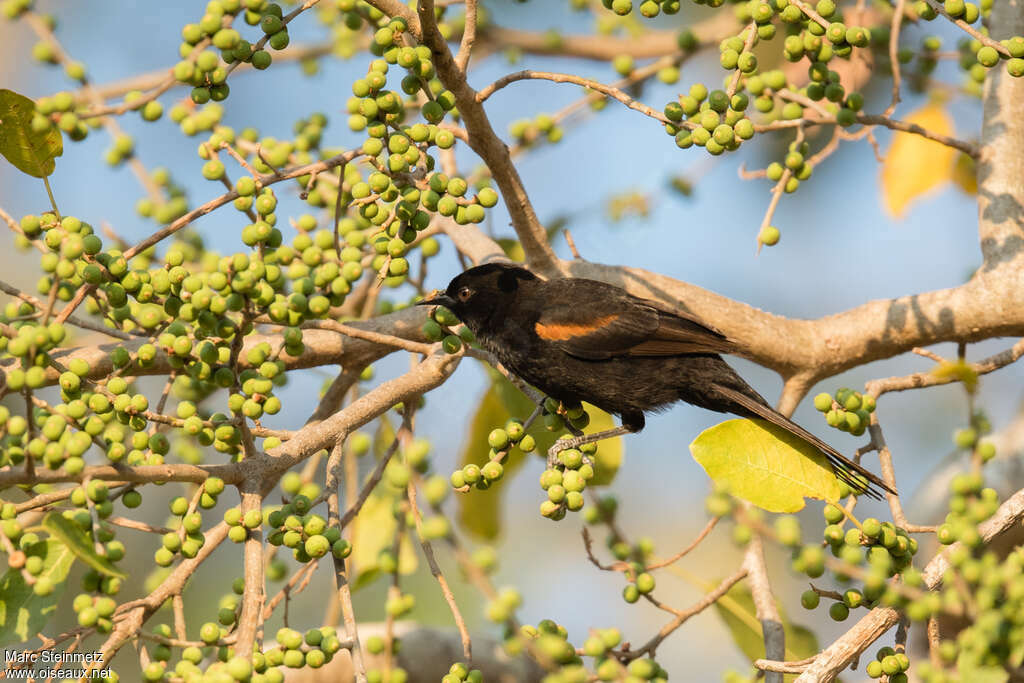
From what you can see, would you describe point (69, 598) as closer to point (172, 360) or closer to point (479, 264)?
point (479, 264)

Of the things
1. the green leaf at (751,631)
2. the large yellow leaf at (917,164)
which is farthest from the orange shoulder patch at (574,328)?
the large yellow leaf at (917,164)

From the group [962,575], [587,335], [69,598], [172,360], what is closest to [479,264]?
[587,335]

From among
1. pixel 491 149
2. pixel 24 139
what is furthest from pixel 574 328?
pixel 24 139

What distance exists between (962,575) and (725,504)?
24.1 inches

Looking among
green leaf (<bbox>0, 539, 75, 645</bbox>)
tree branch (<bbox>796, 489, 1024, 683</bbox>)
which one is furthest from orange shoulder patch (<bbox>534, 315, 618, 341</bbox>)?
green leaf (<bbox>0, 539, 75, 645</bbox>)

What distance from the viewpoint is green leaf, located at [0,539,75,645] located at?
7.62 feet

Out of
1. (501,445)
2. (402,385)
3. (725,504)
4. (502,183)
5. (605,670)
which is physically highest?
(502,183)

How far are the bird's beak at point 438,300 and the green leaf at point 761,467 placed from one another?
1.42 m

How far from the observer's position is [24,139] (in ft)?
8.53

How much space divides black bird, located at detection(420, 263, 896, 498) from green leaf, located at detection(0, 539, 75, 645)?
5.65 ft

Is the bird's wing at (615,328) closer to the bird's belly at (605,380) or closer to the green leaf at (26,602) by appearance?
the bird's belly at (605,380)

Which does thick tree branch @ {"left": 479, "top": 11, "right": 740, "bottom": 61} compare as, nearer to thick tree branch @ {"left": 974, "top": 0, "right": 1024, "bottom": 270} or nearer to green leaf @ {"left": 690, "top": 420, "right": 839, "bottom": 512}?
thick tree branch @ {"left": 974, "top": 0, "right": 1024, "bottom": 270}

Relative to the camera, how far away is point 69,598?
6754mm

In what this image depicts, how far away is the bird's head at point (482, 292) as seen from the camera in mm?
3717
